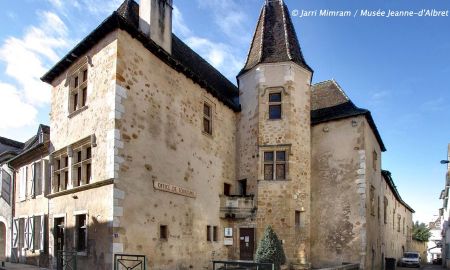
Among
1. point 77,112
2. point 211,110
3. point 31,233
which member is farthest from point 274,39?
point 31,233

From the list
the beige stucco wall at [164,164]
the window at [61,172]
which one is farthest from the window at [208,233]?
the window at [61,172]

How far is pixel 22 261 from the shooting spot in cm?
1766

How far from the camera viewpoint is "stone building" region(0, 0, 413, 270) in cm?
1281

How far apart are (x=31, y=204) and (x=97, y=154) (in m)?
7.08

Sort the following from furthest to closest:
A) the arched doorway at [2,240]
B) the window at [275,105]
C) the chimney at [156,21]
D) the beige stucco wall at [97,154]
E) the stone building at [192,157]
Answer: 1. the arched doorway at [2,240]
2. the window at [275,105]
3. the chimney at [156,21]
4. the stone building at [192,157]
5. the beige stucco wall at [97,154]

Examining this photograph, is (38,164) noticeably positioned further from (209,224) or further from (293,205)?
(293,205)

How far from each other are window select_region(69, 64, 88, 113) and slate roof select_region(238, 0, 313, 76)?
7.80 m

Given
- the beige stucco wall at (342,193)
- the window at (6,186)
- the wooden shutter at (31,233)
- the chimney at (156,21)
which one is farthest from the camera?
the window at (6,186)

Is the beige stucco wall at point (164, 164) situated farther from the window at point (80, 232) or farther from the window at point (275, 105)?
the window at point (275, 105)

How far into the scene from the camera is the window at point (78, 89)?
14398 mm

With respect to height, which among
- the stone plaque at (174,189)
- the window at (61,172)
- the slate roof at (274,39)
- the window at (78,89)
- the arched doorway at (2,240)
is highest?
the slate roof at (274,39)

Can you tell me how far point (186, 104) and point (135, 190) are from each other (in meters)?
4.50

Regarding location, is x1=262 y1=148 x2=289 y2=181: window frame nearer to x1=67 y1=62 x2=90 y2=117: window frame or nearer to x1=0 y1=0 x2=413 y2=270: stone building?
x1=0 y1=0 x2=413 y2=270: stone building

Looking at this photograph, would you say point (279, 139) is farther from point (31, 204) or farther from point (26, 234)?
point (26, 234)
